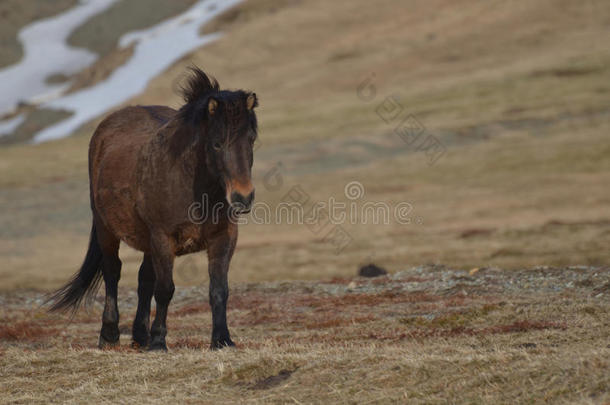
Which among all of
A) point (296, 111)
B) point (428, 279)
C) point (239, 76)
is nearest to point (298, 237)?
point (428, 279)

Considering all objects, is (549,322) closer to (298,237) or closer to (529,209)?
(298,237)

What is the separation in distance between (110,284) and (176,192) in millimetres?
3172

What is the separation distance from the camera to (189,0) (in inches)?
7269

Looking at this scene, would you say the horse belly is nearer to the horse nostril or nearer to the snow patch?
the horse nostril

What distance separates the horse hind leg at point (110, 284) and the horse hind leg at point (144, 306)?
424 mm

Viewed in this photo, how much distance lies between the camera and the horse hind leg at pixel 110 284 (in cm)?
1430

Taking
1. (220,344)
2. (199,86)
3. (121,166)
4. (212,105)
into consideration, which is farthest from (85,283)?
(212,105)

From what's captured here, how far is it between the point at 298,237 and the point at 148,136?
33189mm

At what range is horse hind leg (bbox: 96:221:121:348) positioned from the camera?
14.3 m

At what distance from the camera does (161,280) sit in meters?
12.6

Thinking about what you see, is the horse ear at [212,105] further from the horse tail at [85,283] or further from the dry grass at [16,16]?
the dry grass at [16,16]

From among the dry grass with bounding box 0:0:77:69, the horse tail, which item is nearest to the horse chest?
the horse tail

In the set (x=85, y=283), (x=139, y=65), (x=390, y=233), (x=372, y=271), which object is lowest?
(x=390, y=233)

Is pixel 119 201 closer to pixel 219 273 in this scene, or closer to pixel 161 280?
pixel 161 280
